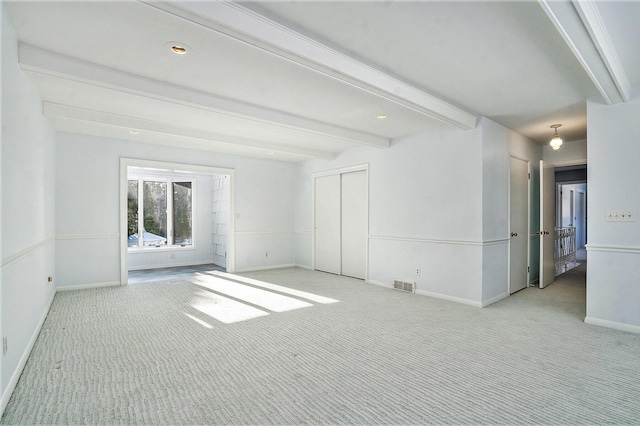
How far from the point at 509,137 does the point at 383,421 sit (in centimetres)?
457

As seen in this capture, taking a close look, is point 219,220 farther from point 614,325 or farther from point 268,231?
point 614,325

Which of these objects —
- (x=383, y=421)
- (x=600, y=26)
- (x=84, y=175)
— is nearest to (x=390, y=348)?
(x=383, y=421)

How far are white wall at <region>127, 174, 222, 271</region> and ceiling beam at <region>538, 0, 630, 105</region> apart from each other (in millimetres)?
7491

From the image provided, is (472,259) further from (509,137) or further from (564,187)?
(564,187)

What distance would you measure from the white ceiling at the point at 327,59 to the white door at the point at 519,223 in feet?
3.41

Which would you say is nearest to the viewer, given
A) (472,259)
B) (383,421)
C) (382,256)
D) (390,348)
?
(383,421)

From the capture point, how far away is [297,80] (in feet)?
10.1

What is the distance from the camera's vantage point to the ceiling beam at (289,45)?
194cm

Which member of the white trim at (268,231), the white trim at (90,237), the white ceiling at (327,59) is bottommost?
the white trim at (268,231)

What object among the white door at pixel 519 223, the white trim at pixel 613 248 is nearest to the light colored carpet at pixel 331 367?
the white trim at pixel 613 248

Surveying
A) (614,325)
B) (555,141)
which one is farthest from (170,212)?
(614,325)

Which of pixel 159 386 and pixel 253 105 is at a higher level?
pixel 253 105

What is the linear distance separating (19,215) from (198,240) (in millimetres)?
5972

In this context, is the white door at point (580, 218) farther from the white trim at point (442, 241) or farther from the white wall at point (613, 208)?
the white wall at point (613, 208)
